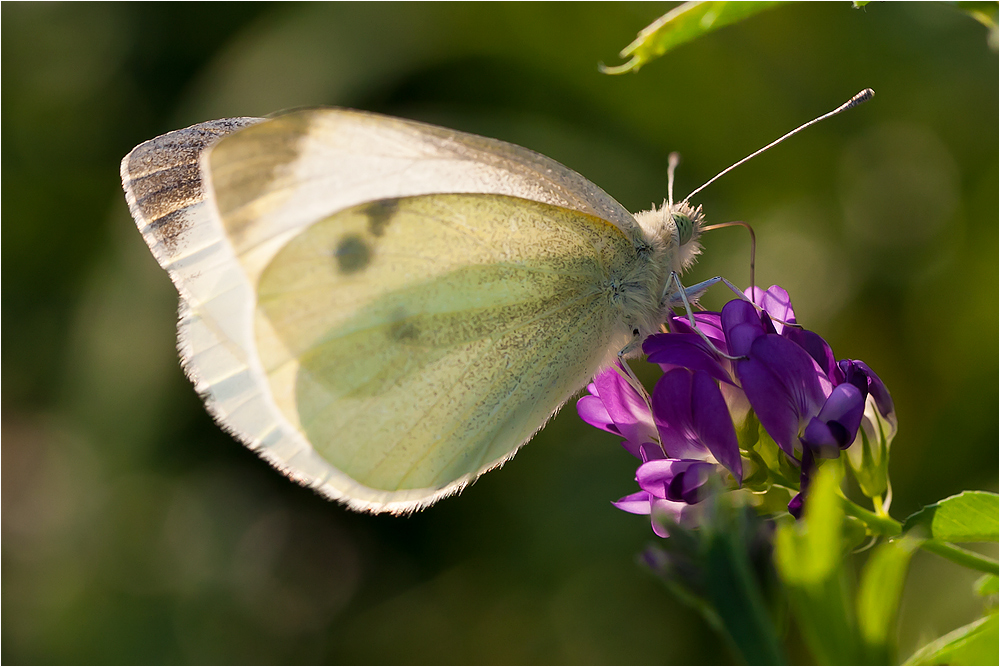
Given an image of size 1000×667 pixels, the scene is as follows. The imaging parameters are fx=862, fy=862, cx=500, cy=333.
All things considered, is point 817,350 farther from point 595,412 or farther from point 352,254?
point 352,254

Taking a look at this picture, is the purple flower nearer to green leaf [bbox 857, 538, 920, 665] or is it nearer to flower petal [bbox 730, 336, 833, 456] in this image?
flower petal [bbox 730, 336, 833, 456]

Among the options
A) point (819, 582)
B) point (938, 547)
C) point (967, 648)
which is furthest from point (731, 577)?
point (938, 547)

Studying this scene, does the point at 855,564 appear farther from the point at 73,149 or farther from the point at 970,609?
the point at 73,149

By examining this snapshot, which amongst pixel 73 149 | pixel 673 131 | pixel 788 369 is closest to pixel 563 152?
pixel 673 131

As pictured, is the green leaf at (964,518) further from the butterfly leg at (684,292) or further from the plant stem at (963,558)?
the butterfly leg at (684,292)

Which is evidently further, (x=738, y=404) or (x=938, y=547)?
(x=738, y=404)

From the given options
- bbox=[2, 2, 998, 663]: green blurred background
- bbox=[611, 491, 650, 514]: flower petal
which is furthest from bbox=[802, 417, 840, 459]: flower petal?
bbox=[2, 2, 998, 663]: green blurred background

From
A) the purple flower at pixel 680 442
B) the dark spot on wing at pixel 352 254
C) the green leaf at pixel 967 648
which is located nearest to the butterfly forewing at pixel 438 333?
the dark spot on wing at pixel 352 254
